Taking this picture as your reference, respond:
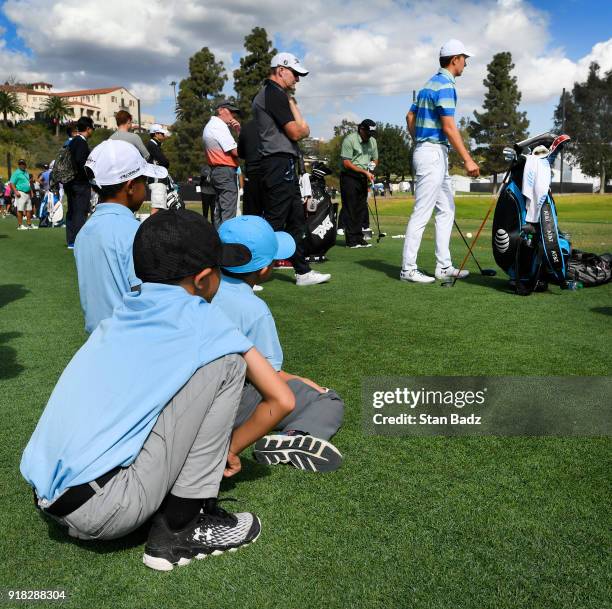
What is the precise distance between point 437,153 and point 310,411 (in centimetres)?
443

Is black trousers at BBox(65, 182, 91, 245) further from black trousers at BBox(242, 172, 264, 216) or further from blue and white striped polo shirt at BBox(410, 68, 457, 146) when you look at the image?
blue and white striped polo shirt at BBox(410, 68, 457, 146)

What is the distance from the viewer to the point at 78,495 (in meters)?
2.12

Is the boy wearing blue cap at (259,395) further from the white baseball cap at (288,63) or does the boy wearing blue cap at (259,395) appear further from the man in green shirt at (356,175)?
the man in green shirt at (356,175)

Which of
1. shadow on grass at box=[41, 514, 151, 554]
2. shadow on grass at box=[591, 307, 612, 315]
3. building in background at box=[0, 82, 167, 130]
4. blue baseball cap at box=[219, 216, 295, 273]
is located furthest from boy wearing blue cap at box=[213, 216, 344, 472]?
building in background at box=[0, 82, 167, 130]

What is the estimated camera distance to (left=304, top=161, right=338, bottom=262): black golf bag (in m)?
9.24

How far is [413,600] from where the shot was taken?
6.55 ft

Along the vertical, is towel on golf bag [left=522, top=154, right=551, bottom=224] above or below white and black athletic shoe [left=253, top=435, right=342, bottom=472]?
above

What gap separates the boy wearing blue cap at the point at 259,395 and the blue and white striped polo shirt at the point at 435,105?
13.2 ft

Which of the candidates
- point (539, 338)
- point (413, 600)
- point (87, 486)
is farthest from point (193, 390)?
point (539, 338)

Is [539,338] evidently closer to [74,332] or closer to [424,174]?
[424,174]

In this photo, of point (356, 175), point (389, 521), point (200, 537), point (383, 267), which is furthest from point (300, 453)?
point (356, 175)

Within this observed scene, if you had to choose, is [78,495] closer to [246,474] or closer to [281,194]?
[246,474]

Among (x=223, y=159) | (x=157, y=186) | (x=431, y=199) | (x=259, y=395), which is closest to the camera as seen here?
(x=259, y=395)

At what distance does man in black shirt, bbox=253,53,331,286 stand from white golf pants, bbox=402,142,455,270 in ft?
3.74
